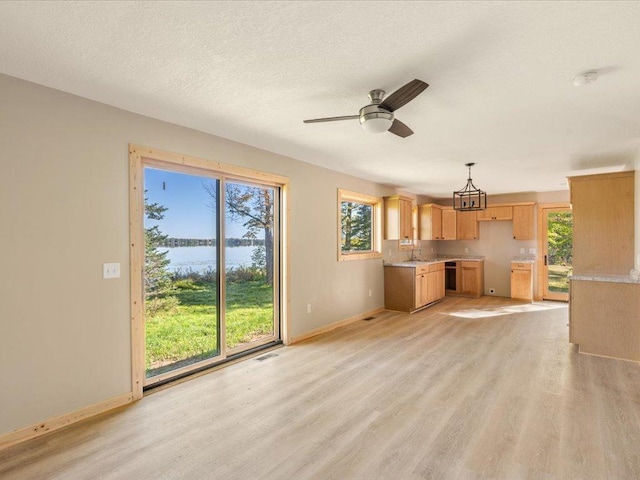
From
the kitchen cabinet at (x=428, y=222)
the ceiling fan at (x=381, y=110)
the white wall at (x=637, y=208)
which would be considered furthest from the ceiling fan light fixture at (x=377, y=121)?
the kitchen cabinet at (x=428, y=222)

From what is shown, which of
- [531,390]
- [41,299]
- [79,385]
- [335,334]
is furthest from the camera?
[335,334]

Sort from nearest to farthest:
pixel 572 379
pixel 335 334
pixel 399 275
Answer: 1. pixel 572 379
2. pixel 335 334
3. pixel 399 275

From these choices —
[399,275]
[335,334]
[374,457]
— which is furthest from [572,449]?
[399,275]

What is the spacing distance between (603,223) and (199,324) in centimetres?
550

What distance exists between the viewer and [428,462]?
2.13 m

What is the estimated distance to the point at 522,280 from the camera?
304 inches

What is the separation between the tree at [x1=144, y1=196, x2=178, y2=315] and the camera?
327 centimetres

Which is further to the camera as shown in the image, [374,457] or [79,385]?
[79,385]

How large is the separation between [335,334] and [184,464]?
3171mm

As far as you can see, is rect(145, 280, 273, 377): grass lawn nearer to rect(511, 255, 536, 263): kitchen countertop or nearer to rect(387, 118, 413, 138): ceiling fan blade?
rect(387, 118, 413, 138): ceiling fan blade

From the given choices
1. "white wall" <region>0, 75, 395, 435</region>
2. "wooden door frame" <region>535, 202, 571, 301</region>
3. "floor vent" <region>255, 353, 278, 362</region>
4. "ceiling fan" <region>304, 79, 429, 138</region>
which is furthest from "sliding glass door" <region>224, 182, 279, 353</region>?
"wooden door frame" <region>535, 202, 571, 301</region>

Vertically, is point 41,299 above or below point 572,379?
above

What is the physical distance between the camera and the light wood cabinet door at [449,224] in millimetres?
8789

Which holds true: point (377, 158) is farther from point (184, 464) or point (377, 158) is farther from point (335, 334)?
point (184, 464)
